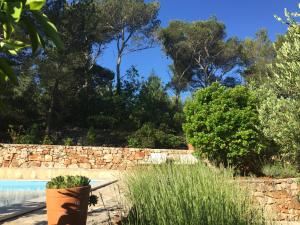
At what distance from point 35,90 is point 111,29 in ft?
27.8

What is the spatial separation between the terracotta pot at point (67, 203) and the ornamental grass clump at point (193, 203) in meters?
0.73

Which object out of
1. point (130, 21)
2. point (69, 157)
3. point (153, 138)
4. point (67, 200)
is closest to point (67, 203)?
point (67, 200)

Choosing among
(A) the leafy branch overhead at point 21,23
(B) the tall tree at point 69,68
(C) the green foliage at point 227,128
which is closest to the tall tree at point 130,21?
(B) the tall tree at point 69,68

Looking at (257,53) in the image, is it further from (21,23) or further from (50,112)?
(21,23)

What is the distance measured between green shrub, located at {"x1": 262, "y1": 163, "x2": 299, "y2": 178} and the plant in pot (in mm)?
6363

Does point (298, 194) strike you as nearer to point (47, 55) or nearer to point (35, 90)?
point (47, 55)

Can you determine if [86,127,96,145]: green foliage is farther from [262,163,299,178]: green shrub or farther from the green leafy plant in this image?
the green leafy plant

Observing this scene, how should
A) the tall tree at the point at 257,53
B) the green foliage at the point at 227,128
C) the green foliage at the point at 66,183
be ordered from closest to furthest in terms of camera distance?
the green foliage at the point at 66,183, the green foliage at the point at 227,128, the tall tree at the point at 257,53

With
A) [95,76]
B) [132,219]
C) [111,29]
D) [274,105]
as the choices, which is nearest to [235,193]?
[132,219]

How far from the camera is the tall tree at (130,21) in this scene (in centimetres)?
2564

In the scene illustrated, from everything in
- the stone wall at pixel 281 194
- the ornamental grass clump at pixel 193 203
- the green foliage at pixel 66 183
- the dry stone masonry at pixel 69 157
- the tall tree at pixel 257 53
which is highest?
the tall tree at pixel 257 53

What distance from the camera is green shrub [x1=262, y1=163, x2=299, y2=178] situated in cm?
979

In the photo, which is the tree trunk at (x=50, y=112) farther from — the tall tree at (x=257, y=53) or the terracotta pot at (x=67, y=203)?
the tall tree at (x=257, y=53)

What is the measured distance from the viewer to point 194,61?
28719mm
